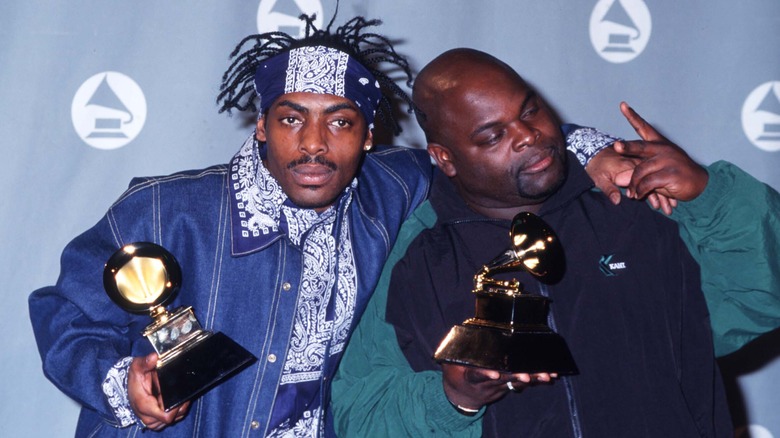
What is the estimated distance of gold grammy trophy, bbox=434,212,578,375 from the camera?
1.86m

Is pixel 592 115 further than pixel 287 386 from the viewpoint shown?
Yes

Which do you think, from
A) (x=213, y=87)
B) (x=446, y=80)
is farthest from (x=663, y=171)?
(x=213, y=87)

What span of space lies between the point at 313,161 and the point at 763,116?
1760mm

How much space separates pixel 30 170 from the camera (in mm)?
2865

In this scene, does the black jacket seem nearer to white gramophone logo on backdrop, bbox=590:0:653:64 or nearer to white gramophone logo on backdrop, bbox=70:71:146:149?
white gramophone logo on backdrop, bbox=590:0:653:64

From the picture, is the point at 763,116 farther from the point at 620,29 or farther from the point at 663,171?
the point at 663,171

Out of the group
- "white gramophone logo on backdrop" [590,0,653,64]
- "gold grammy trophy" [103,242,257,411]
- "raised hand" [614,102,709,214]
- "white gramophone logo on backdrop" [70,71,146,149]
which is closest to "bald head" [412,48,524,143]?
"raised hand" [614,102,709,214]

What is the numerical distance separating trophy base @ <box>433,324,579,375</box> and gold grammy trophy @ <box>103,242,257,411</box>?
0.44 meters

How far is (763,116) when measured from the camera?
3129mm

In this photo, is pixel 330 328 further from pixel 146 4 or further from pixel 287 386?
pixel 146 4

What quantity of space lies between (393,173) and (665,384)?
0.89 meters

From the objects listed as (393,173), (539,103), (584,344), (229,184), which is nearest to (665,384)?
(584,344)

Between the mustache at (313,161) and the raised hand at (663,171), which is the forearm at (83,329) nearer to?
the mustache at (313,161)

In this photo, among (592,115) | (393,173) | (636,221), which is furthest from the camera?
(592,115)
